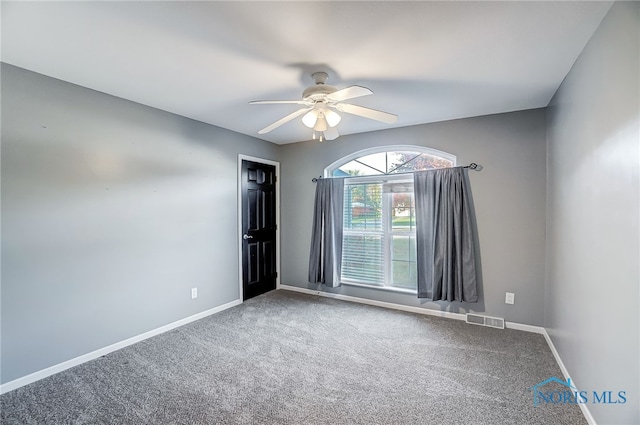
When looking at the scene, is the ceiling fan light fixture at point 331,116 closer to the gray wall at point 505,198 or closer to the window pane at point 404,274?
the gray wall at point 505,198

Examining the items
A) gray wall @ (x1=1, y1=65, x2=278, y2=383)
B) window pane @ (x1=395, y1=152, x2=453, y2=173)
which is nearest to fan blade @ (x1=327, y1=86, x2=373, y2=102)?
window pane @ (x1=395, y1=152, x2=453, y2=173)

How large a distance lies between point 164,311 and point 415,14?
3.51 m

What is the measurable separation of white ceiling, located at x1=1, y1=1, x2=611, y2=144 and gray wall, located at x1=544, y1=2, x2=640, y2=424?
251mm

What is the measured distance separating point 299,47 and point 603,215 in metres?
2.10

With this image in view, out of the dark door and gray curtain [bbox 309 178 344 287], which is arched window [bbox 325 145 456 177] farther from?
the dark door

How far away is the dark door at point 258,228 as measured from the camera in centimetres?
424

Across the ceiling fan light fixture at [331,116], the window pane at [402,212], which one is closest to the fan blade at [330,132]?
the ceiling fan light fixture at [331,116]

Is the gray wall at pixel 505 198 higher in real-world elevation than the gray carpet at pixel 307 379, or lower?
higher

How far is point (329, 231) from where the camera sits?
4.26 metres

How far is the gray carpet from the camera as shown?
191 cm

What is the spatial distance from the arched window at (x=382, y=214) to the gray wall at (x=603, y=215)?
156 cm

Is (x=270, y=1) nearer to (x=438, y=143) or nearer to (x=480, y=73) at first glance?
(x=480, y=73)

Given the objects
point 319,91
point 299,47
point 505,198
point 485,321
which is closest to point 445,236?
point 505,198

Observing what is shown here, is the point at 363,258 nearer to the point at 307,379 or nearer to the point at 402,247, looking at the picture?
the point at 402,247
